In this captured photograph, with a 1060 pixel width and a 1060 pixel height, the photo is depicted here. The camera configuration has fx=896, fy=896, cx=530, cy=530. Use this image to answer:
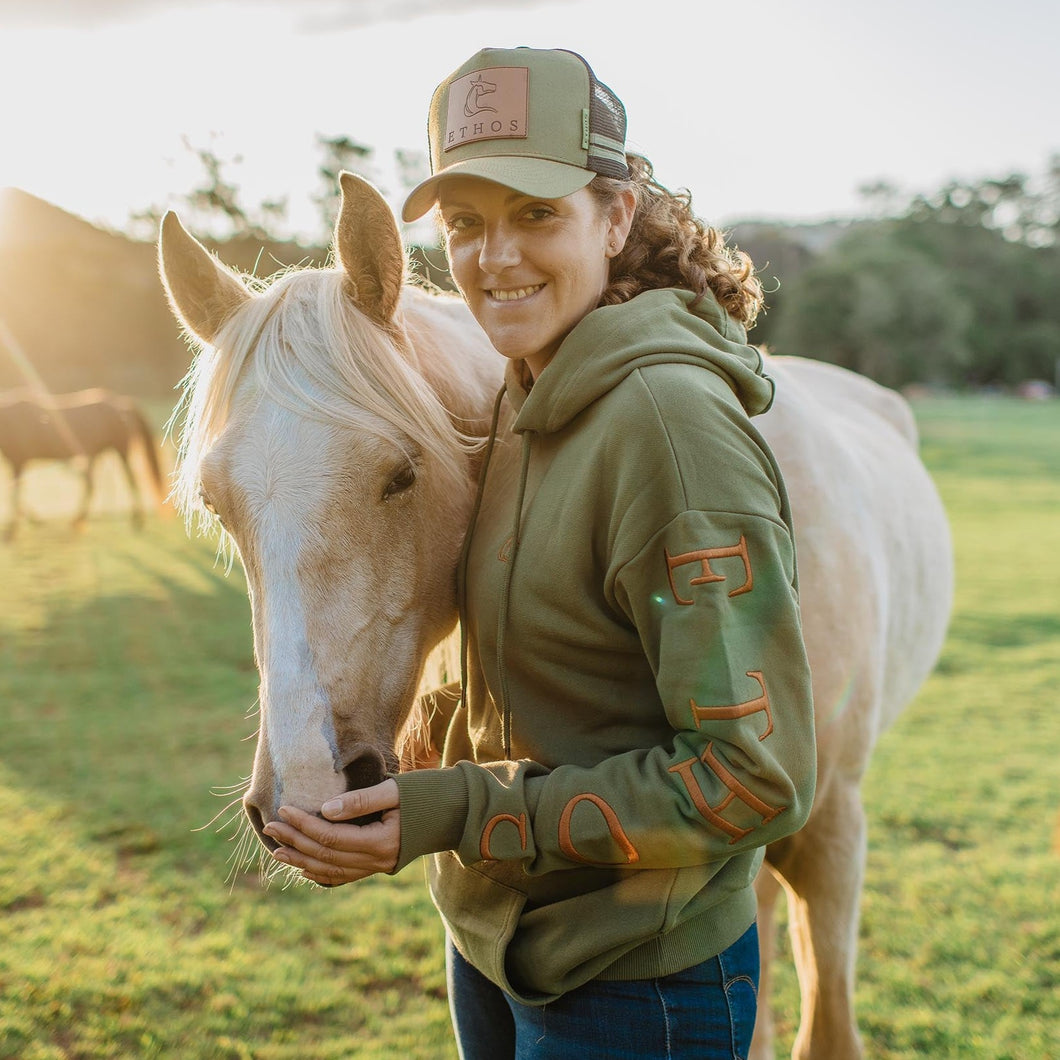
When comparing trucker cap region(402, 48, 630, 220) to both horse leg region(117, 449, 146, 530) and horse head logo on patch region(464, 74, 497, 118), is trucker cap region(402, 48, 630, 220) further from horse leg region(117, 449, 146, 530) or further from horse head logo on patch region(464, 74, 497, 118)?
horse leg region(117, 449, 146, 530)

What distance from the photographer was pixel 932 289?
46.1 meters

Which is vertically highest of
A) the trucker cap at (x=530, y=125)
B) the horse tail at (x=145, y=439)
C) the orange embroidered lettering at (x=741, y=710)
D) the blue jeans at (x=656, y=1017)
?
the trucker cap at (x=530, y=125)

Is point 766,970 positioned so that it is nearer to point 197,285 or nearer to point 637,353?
point 637,353

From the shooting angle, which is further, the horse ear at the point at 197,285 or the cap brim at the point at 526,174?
the horse ear at the point at 197,285

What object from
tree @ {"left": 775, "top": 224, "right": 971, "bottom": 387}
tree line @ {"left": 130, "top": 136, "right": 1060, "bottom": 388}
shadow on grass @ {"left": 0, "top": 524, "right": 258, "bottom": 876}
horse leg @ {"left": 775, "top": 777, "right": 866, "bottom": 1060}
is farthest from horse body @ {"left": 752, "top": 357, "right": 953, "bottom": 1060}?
tree @ {"left": 775, "top": 224, "right": 971, "bottom": 387}

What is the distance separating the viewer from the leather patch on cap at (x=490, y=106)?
Answer: 4.35 feet

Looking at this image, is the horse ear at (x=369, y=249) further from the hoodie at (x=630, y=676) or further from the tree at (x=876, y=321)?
the tree at (x=876, y=321)

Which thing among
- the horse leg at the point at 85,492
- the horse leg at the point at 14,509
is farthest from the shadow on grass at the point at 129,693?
the horse leg at the point at 85,492

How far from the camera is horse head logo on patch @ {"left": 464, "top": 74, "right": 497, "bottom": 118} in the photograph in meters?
1.35

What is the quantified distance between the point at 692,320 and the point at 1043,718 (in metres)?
6.36

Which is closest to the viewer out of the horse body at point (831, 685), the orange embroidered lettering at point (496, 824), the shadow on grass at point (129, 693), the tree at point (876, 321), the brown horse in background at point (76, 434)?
the orange embroidered lettering at point (496, 824)

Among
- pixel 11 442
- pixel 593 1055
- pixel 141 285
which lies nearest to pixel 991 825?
pixel 593 1055

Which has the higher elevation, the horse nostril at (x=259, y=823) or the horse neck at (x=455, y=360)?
the horse neck at (x=455, y=360)

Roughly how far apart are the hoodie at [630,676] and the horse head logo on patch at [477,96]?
0.36 meters
